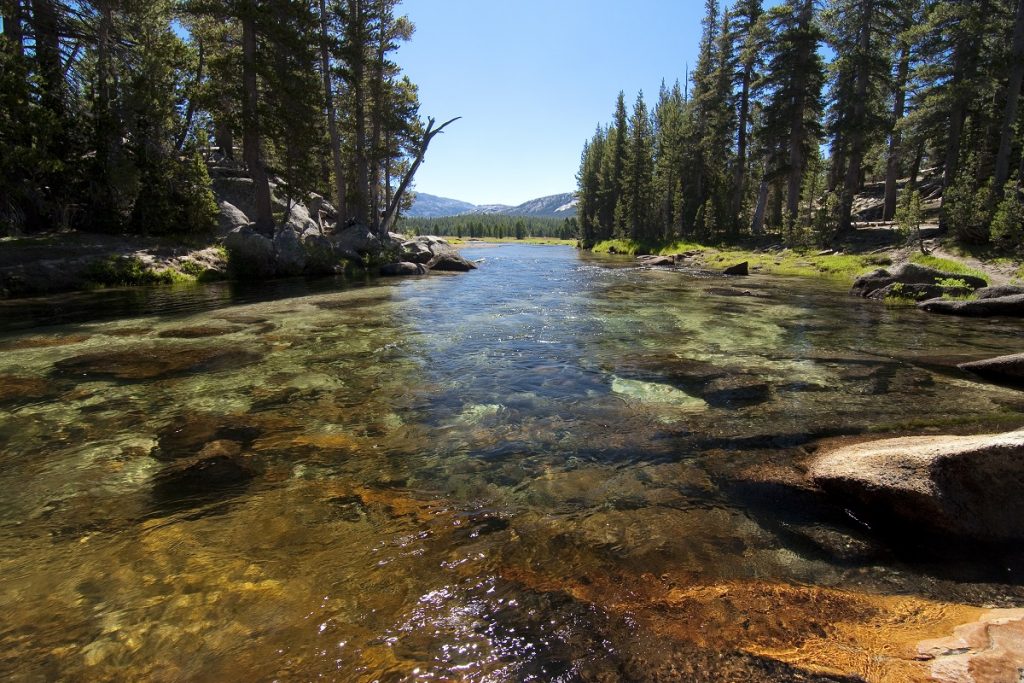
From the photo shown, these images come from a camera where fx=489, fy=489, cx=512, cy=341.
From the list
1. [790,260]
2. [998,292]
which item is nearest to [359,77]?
[790,260]

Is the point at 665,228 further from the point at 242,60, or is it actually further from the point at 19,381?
the point at 19,381

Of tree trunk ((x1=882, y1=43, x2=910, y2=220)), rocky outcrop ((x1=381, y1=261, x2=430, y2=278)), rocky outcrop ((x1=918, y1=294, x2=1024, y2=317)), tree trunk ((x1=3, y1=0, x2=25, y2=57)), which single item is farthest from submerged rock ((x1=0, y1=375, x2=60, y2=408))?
tree trunk ((x1=882, y1=43, x2=910, y2=220))

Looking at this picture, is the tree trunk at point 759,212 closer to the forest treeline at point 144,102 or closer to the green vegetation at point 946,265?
the green vegetation at point 946,265

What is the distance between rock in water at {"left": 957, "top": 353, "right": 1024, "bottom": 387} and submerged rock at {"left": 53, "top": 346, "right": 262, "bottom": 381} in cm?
1222

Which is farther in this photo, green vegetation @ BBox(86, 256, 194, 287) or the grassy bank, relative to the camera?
the grassy bank

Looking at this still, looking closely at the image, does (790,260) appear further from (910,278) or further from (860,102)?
(910,278)

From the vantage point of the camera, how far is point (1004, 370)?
7566 mm

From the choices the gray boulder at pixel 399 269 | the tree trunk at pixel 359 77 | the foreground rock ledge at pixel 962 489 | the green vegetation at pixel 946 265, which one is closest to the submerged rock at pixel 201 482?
the foreground rock ledge at pixel 962 489

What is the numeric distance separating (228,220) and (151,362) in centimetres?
1990

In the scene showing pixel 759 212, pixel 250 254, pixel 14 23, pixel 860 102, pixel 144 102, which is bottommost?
pixel 250 254

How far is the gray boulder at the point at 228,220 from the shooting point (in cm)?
2480

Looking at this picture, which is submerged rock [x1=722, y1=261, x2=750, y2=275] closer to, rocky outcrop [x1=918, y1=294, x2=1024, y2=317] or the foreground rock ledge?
rocky outcrop [x1=918, y1=294, x2=1024, y2=317]

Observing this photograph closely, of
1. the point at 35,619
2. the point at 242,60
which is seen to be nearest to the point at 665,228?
the point at 242,60

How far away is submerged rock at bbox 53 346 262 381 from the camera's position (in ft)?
26.1
